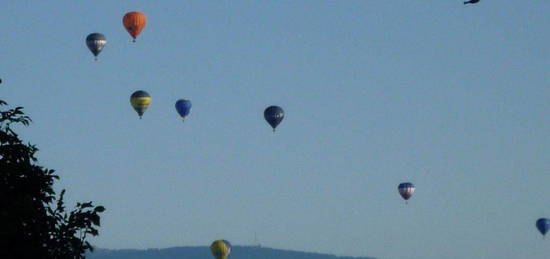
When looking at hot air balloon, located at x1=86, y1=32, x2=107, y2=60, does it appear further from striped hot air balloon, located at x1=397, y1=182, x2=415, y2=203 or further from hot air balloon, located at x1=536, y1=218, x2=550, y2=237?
hot air balloon, located at x1=536, y1=218, x2=550, y2=237

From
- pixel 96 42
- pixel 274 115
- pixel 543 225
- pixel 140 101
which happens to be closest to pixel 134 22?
pixel 96 42

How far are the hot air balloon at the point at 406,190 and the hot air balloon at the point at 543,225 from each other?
11.8 meters

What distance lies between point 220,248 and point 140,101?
40668 mm

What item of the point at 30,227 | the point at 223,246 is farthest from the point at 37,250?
the point at 223,246

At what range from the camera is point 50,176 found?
154 ft

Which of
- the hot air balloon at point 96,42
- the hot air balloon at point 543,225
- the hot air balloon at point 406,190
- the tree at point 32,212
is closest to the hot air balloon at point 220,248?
the hot air balloon at point 406,190

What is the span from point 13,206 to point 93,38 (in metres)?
80.8

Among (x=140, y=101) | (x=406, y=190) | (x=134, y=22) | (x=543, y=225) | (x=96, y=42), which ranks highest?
(x=406, y=190)

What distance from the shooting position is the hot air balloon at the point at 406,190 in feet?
461

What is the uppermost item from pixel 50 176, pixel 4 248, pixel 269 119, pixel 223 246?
pixel 223 246

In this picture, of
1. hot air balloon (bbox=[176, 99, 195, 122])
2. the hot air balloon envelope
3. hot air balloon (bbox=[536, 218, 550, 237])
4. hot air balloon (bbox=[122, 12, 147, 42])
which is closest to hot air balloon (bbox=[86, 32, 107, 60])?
the hot air balloon envelope

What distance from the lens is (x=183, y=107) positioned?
133625 millimetres

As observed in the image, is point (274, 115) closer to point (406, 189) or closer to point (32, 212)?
point (406, 189)

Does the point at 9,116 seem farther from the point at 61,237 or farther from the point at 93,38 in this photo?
the point at 93,38
